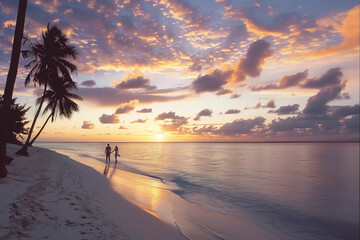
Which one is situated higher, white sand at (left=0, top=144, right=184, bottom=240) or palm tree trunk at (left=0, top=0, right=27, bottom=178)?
palm tree trunk at (left=0, top=0, right=27, bottom=178)

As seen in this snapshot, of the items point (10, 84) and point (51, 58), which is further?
point (51, 58)

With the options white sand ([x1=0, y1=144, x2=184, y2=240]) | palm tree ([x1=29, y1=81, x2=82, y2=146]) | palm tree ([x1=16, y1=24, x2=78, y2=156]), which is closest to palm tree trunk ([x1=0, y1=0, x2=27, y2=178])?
white sand ([x1=0, y1=144, x2=184, y2=240])

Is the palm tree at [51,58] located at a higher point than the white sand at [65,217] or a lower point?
higher

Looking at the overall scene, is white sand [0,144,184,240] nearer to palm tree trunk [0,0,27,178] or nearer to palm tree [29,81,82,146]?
palm tree trunk [0,0,27,178]

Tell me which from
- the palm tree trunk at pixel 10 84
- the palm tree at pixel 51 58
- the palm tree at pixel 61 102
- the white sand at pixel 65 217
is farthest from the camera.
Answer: the palm tree at pixel 61 102

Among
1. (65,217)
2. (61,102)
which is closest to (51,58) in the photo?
(61,102)

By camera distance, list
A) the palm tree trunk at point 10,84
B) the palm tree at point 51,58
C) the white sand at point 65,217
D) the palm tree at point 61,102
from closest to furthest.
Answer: the white sand at point 65,217
the palm tree trunk at point 10,84
the palm tree at point 51,58
the palm tree at point 61,102

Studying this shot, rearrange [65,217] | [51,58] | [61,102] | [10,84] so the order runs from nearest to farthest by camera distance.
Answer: [65,217]
[10,84]
[51,58]
[61,102]

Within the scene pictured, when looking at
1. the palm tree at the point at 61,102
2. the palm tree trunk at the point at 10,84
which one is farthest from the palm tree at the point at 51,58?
the palm tree trunk at the point at 10,84

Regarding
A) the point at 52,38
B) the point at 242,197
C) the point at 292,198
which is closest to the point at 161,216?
the point at 242,197

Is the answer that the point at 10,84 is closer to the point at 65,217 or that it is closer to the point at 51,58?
the point at 65,217

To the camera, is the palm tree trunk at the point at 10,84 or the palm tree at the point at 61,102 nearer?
the palm tree trunk at the point at 10,84

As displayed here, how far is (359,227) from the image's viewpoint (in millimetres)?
11258

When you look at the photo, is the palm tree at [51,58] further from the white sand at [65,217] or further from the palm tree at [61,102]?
the white sand at [65,217]
